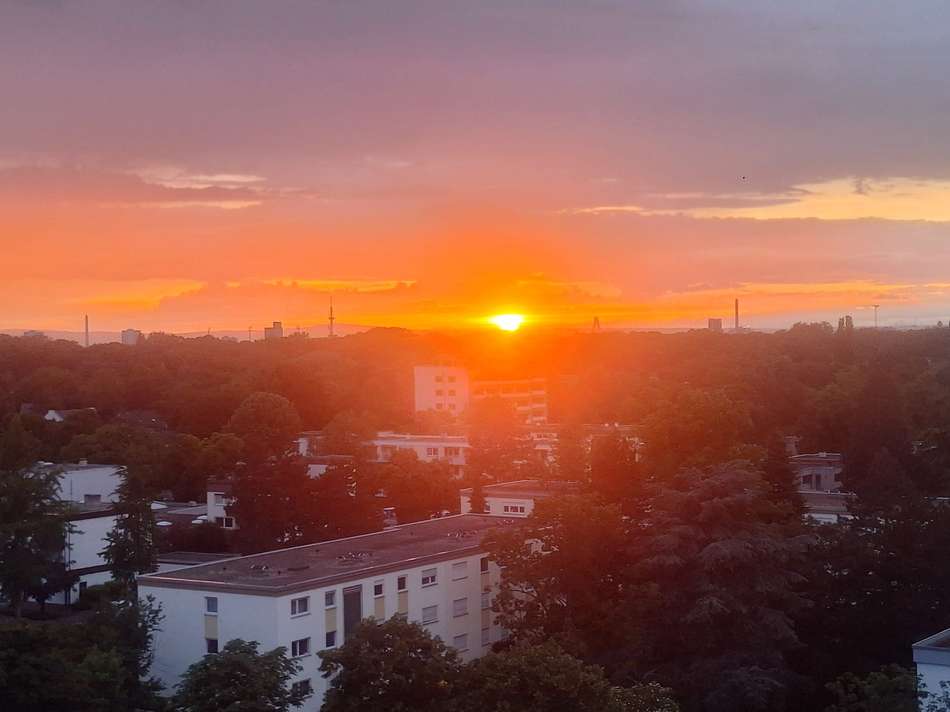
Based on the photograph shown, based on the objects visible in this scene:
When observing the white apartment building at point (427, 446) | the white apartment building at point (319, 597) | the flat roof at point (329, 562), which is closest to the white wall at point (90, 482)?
the white apartment building at point (427, 446)

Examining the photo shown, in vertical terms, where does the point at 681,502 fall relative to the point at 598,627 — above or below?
above

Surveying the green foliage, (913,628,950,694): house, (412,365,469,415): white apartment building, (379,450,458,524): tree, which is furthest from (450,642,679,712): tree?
(412,365,469,415): white apartment building

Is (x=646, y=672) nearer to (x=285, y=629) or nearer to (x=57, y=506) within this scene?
(x=285, y=629)

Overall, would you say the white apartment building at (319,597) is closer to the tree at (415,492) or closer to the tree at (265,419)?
the tree at (415,492)

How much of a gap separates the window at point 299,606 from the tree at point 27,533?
26.2 feet

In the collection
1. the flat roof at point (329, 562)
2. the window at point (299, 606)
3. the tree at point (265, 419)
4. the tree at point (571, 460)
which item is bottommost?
the window at point (299, 606)

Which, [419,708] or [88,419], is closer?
[419,708]

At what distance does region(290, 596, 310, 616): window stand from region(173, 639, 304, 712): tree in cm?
375

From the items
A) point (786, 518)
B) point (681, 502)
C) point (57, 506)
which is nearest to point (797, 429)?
point (786, 518)

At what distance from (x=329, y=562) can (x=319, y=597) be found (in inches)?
89.1

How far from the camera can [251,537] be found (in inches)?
1176

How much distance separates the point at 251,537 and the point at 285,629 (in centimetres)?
1059

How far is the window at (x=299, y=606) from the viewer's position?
1981 centimetres

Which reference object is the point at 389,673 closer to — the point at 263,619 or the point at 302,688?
the point at 302,688
